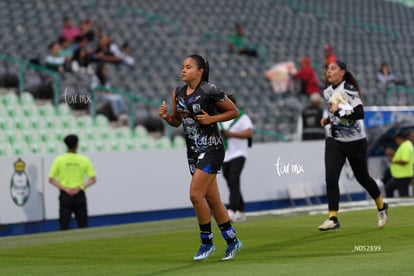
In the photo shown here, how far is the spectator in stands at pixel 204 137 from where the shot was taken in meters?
10.6

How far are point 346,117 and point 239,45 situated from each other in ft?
63.2

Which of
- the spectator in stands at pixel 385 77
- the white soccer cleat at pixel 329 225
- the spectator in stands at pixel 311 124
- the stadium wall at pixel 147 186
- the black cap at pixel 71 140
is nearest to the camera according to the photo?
the white soccer cleat at pixel 329 225

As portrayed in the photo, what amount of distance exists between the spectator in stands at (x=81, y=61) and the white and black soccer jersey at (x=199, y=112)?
14.3 m

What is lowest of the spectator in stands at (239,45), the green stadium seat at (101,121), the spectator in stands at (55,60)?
the green stadium seat at (101,121)

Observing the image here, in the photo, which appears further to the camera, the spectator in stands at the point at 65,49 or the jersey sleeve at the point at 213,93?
the spectator in stands at the point at 65,49

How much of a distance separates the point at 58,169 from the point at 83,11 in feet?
39.5

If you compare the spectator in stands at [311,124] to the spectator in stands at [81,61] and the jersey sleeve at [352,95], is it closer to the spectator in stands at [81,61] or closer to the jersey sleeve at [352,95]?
the spectator in stands at [81,61]

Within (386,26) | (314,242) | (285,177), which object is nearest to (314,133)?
(285,177)

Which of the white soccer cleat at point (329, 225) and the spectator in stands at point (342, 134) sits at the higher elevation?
the spectator in stands at point (342, 134)

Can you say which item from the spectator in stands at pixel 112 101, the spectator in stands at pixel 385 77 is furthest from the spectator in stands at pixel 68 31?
the spectator in stands at pixel 385 77

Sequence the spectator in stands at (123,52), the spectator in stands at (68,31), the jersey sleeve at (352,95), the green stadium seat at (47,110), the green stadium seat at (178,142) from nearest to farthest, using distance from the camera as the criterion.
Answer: the jersey sleeve at (352,95)
the green stadium seat at (47,110)
the green stadium seat at (178,142)
the spectator in stands at (68,31)
the spectator in stands at (123,52)

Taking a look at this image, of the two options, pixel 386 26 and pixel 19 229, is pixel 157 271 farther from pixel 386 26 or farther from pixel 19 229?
pixel 386 26

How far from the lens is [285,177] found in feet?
79.7

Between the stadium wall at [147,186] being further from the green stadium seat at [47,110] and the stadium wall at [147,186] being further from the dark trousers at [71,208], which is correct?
the green stadium seat at [47,110]
